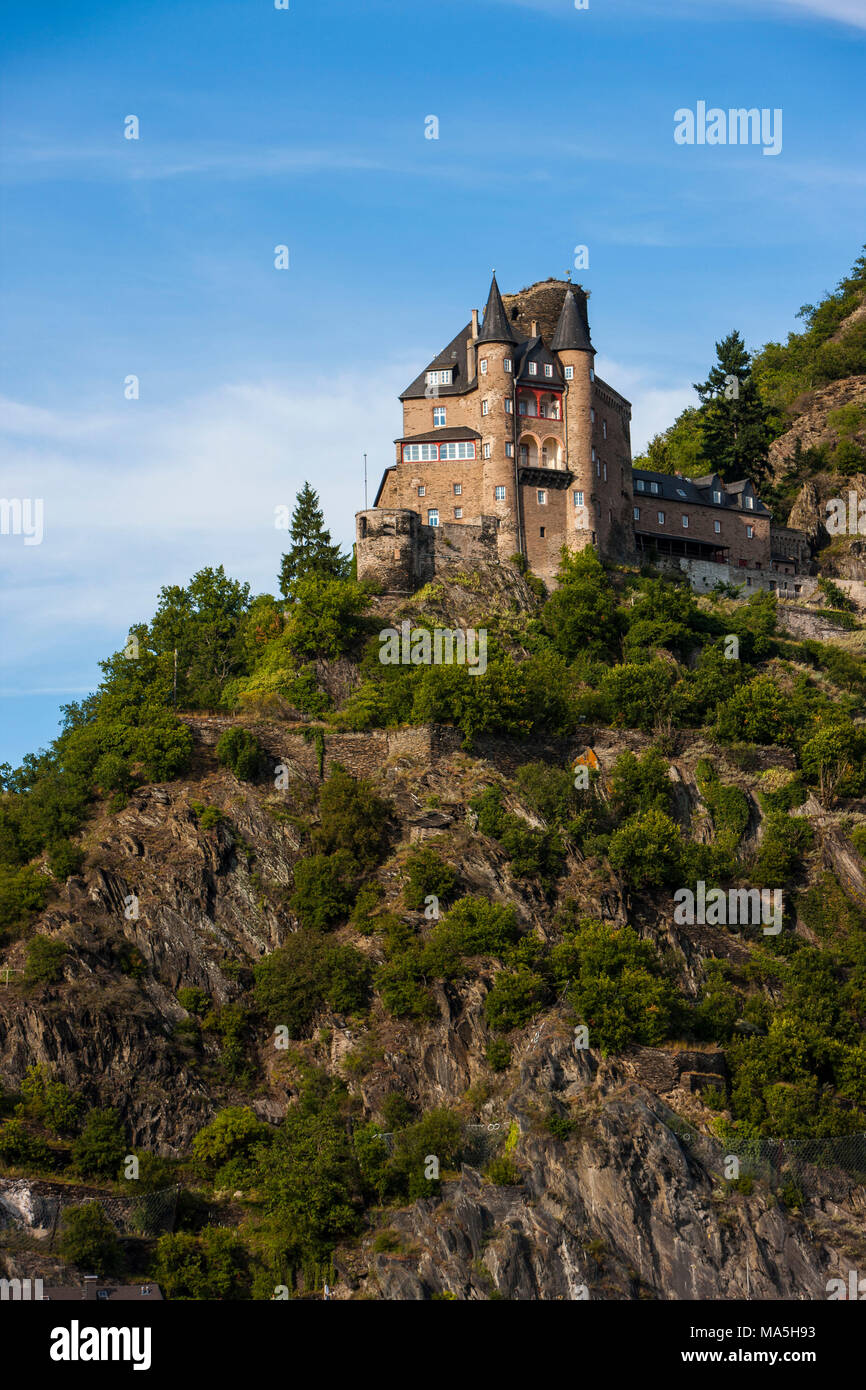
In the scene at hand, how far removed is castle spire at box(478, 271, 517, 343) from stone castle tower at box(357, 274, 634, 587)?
2.8 inches

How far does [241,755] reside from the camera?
71.2 m

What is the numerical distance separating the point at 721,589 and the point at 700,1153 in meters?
41.7

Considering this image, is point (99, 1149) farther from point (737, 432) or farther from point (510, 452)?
point (737, 432)

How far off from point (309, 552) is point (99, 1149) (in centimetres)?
4017

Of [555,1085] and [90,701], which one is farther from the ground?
[90,701]

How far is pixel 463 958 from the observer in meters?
63.5

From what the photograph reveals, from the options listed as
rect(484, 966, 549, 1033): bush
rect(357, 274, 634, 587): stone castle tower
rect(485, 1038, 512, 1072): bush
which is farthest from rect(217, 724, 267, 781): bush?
rect(357, 274, 634, 587): stone castle tower

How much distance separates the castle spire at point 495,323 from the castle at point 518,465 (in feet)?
0.23

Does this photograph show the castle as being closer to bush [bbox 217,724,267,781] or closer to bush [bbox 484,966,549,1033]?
bush [bbox 217,724,267,781]

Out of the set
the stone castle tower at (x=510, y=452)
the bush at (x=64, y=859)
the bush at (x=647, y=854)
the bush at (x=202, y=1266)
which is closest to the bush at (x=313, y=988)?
the bush at (x=64, y=859)

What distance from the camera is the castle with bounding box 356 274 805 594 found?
283ft

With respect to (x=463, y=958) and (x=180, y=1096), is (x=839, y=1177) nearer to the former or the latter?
(x=463, y=958)

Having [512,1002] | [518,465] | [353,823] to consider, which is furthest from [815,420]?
[512,1002]
